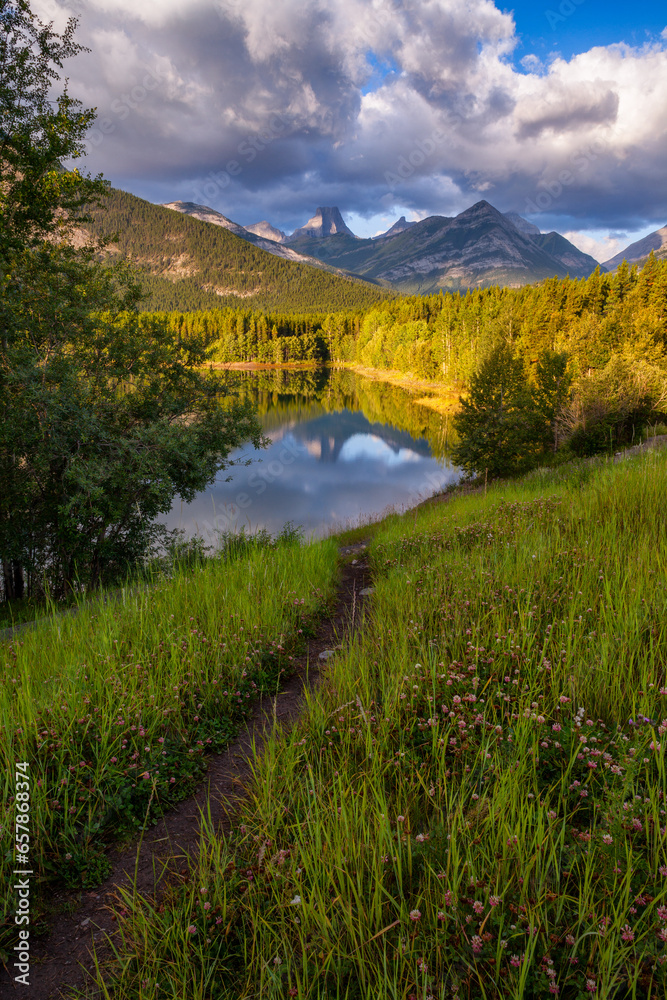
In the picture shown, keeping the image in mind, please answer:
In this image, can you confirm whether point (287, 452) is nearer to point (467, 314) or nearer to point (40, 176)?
point (40, 176)

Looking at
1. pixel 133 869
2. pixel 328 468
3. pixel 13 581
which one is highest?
pixel 133 869

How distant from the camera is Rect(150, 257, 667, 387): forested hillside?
4620cm

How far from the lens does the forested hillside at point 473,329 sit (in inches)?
1819

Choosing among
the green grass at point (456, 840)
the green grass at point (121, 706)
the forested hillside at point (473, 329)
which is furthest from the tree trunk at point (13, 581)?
the green grass at point (456, 840)

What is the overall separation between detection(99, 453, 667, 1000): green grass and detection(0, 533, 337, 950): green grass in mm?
591

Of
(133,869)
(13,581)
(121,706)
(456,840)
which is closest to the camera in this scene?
(456,840)

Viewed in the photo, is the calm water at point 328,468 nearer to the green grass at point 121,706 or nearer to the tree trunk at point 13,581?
the tree trunk at point 13,581

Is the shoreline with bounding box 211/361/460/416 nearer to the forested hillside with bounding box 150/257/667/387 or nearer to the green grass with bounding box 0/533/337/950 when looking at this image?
the forested hillside with bounding box 150/257/667/387

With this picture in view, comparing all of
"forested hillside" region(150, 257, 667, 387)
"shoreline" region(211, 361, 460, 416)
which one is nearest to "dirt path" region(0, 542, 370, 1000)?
"forested hillside" region(150, 257, 667, 387)

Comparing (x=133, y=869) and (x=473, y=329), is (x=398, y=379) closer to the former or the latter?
(x=473, y=329)

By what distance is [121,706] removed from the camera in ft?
10.3

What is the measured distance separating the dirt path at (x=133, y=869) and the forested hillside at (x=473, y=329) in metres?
16.1

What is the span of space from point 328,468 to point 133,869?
3848 centimetres

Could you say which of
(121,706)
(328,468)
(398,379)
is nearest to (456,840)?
(121,706)
